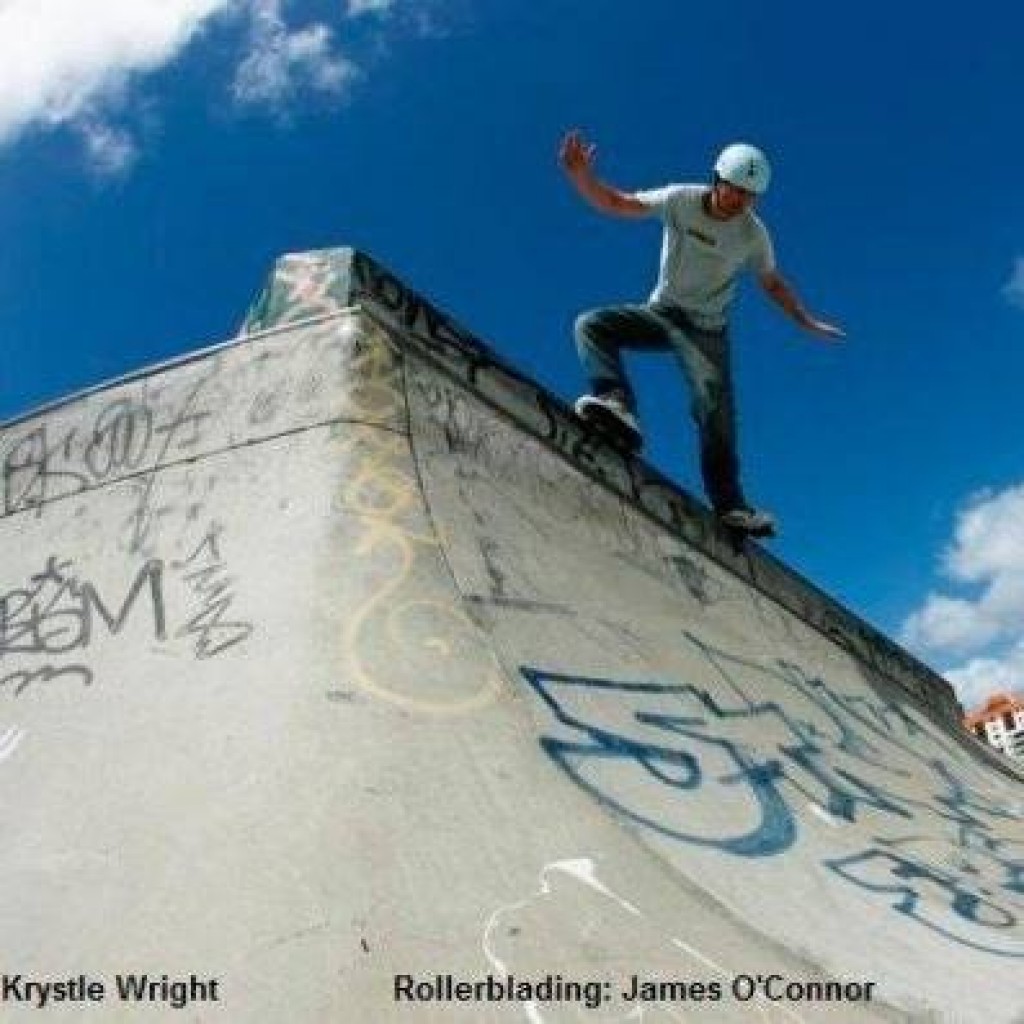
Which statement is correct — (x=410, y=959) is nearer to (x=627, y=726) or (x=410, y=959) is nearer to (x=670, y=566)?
(x=627, y=726)

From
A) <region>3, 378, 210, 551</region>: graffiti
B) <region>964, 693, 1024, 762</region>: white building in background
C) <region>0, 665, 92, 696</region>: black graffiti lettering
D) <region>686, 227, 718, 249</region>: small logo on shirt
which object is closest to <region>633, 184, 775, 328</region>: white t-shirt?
<region>686, 227, 718, 249</region>: small logo on shirt

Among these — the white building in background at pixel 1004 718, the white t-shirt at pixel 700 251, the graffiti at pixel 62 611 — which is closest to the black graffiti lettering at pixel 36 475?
the graffiti at pixel 62 611

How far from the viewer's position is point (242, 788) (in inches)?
92.2

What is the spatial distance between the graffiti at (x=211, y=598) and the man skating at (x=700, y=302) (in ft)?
8.82

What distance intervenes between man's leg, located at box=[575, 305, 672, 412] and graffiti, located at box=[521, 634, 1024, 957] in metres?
1.90

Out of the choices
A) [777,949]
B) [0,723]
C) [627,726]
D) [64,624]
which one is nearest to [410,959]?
[777,949]

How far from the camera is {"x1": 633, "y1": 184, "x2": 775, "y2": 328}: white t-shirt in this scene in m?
5.96

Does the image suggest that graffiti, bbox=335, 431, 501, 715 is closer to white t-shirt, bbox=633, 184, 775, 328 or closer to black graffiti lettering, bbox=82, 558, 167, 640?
black graffiti lettering, bbox=82, 558, 167, 640

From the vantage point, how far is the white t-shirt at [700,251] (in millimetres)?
5965

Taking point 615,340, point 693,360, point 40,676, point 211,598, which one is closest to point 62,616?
point 40,676

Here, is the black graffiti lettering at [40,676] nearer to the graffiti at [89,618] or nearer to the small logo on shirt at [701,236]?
the graffiti at [89,618]

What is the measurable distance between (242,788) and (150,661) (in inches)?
30.1

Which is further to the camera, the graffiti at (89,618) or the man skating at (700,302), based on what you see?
the man skating at (700,302)

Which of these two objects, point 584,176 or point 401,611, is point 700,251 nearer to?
point 584,176
